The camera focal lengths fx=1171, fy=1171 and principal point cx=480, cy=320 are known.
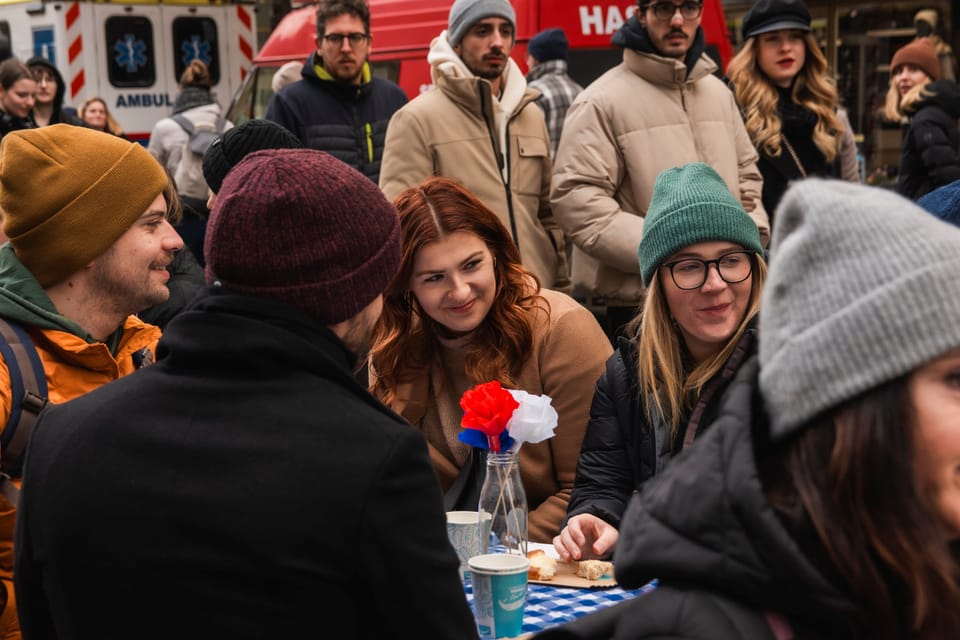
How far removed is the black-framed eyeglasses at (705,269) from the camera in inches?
120

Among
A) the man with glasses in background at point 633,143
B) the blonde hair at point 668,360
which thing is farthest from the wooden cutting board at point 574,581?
the man with glasses in background at point 633,143

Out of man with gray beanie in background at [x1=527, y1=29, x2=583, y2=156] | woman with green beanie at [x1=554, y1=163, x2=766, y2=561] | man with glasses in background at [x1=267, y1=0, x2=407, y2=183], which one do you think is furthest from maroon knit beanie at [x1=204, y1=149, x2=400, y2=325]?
man with gray beanie in background at [x1=527, y1=29, x2=583, y2=156]

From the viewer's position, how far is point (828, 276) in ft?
4.44

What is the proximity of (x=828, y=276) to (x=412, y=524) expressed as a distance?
0.74m

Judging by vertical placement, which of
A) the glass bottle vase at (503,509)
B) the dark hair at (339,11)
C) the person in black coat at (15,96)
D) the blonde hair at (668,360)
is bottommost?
the glass bottle vase at (503,509)

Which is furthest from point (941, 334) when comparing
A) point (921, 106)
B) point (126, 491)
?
point (921, 106)

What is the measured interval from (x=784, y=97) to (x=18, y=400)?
13.2 feet

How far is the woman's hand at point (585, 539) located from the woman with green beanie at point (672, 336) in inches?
2.2

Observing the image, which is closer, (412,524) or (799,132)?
(412,524)

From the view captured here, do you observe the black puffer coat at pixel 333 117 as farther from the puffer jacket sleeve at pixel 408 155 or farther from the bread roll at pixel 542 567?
the bread roll at pixel 542 567

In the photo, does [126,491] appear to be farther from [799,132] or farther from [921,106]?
[921,106]

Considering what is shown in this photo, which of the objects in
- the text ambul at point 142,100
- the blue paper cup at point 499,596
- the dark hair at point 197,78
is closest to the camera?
the blue paper cup at point 499,596

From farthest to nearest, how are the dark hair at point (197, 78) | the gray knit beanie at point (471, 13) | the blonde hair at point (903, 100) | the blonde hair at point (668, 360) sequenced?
the dark hair at point (197, 78)
the blonde hair at point (903, 100)
the gray knit beanie at point (471, 13)
the blonde hair at point (668, 360)

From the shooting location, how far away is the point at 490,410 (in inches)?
97.7
